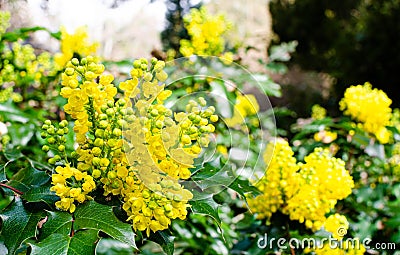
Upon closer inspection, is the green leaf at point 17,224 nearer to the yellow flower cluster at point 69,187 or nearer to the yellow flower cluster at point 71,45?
the yellow flower cluster at point 69,187

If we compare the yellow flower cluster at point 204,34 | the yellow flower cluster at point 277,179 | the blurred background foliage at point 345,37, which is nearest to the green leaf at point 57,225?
the yellow flower cluster at point 277,179

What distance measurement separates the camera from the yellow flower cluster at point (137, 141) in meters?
0.96

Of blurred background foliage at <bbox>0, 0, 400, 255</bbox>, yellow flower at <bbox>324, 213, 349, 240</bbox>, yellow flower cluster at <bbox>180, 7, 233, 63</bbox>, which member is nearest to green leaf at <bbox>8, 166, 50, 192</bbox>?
blurred background foliage at <bbox>0, 0, 400, 255</bbox>

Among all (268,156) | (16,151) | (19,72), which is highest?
(19,72)

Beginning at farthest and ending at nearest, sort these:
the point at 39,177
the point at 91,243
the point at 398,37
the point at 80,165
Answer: the point at 398,37
the point at 39,177
the point at 80,165
the point at 91,243

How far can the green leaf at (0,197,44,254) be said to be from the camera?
973mm

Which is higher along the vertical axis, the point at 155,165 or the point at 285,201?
the point at 285,201

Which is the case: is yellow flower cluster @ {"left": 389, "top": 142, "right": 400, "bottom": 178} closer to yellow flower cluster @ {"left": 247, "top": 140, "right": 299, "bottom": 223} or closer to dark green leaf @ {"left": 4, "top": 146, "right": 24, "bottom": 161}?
yellow flower cluster @ {"left": 247, "top": 140, "right": 299, "bottom": 223}

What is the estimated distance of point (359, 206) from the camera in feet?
6.95

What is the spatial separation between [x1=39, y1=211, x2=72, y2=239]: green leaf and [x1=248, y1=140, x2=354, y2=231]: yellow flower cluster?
0.81 metres

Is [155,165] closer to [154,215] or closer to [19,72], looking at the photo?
[154,215]

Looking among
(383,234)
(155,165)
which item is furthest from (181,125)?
(383,234)

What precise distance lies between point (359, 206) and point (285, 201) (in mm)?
638

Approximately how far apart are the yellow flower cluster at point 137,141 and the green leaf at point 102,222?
3 cm
